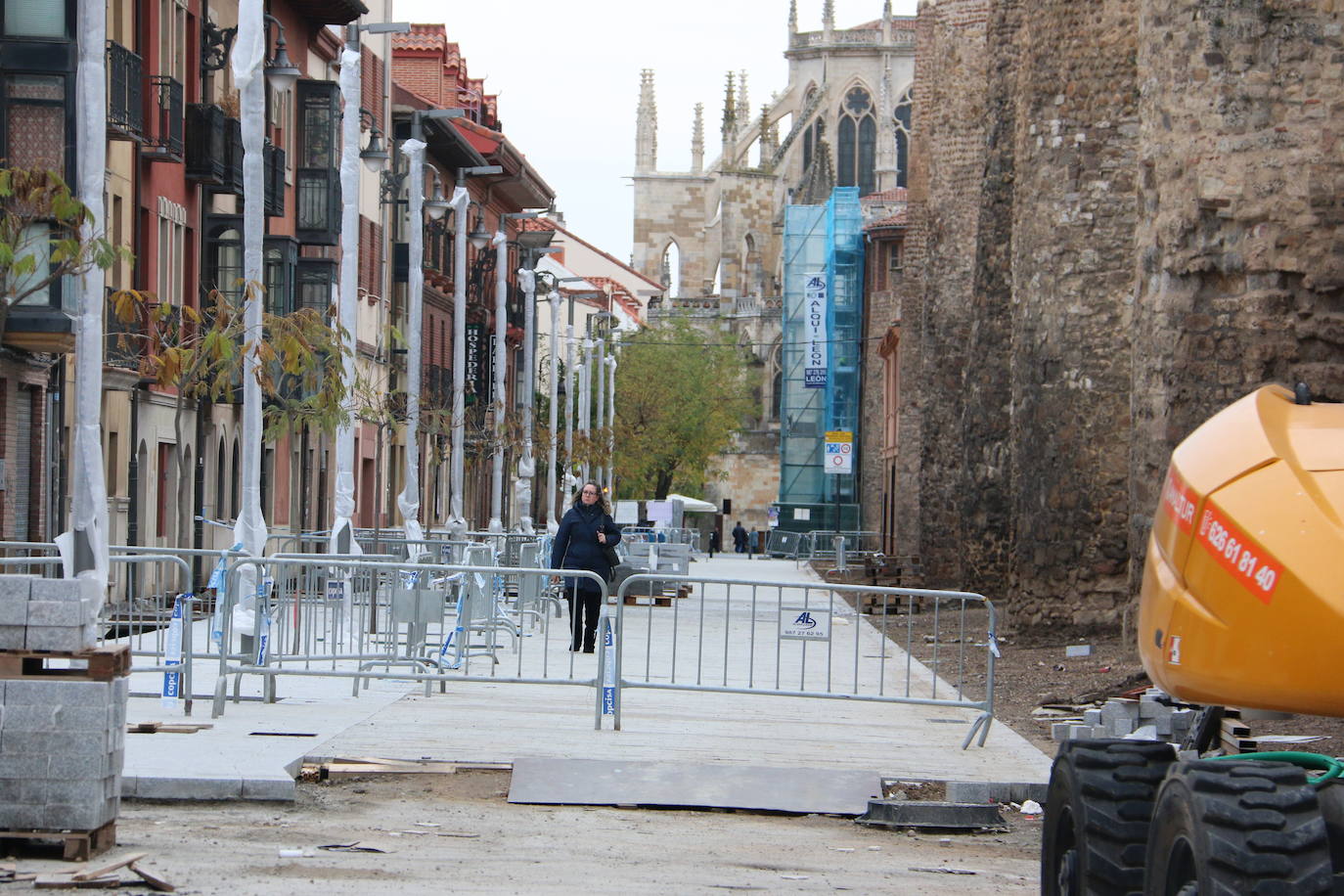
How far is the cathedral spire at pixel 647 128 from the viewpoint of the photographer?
130 metres

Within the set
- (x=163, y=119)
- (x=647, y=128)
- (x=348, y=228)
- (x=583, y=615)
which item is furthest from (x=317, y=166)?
Result: (x=647, y=128)

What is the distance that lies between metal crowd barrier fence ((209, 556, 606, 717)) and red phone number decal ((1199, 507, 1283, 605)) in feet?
29.2

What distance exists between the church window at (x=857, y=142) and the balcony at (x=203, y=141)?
77.9 metres

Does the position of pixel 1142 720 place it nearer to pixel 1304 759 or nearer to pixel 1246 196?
pixel 1304 759

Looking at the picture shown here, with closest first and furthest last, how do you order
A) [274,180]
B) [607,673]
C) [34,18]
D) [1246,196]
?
[1246,196], [607,673], [34,18], [274,180]

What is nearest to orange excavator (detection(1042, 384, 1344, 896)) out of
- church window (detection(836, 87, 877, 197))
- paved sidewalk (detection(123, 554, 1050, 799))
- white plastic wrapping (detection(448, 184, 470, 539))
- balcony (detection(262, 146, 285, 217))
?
paved sidewalk (detection(123, 554, 1050, 799))

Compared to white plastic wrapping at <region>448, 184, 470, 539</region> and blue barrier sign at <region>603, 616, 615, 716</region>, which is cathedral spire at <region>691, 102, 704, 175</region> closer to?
white plastic wrapping at <region>448, 184, 470, 539</region>

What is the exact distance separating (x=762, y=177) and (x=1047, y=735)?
342ft

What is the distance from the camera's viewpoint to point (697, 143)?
13062 cm

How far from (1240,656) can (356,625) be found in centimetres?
1125

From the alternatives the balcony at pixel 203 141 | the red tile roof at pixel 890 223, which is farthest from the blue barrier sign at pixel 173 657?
the red tile roof at pixel 890 223

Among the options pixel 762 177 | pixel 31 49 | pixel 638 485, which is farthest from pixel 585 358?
pixel 762 177

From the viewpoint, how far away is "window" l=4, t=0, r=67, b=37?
27844 millimetres

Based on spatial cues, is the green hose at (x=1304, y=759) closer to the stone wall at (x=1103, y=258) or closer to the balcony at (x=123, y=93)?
the stone wall at (x=1103, y=258)
